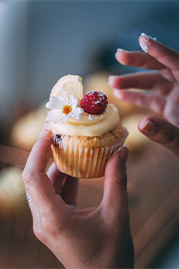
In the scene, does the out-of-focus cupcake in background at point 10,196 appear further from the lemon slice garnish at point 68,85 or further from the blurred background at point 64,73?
the lemon slice garnish at point 68,85

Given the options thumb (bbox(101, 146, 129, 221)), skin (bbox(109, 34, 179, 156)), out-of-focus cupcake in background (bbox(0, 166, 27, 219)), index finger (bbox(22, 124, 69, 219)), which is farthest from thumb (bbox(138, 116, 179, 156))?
out-of-focus cupcake in background (bbox(0, 166, 27, 219))

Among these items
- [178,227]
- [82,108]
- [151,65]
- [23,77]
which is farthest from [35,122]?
[178,227]

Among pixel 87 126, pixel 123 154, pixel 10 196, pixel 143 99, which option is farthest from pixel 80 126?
pixel 10 196

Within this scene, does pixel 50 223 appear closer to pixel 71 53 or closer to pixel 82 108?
pixel 82 108

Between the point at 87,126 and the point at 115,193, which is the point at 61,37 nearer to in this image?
the point at 87,126

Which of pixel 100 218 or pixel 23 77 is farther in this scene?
pixel 23 77
